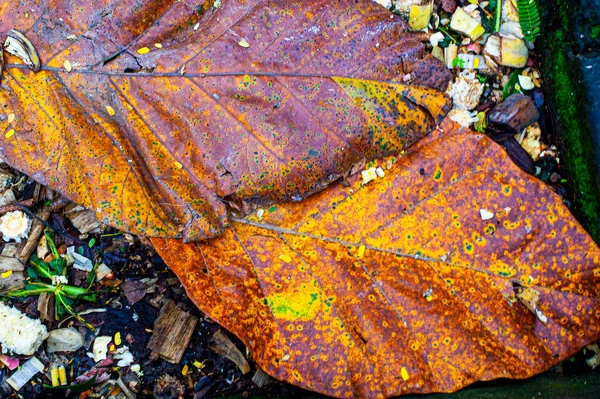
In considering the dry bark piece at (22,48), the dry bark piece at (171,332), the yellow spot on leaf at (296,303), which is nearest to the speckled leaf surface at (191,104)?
the dry bark piece at (22,48)

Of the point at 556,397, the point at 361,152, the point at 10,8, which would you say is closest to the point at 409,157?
the point at 361,152

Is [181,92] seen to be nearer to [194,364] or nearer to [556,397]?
[194,364]

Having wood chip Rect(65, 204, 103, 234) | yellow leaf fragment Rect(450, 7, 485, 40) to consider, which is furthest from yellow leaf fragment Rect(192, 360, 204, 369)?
yellow leaf fragment Rect(450, 7, 485, 40)

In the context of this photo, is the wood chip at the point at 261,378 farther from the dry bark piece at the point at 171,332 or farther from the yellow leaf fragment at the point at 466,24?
the yellow leaf fragment at the point at 466,24

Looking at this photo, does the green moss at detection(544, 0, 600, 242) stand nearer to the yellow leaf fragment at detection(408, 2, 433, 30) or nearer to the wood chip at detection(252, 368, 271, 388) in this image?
the yellow leaf fragment at detection(408, 2, 433, 30)

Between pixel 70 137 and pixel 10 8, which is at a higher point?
pixel 10 8
